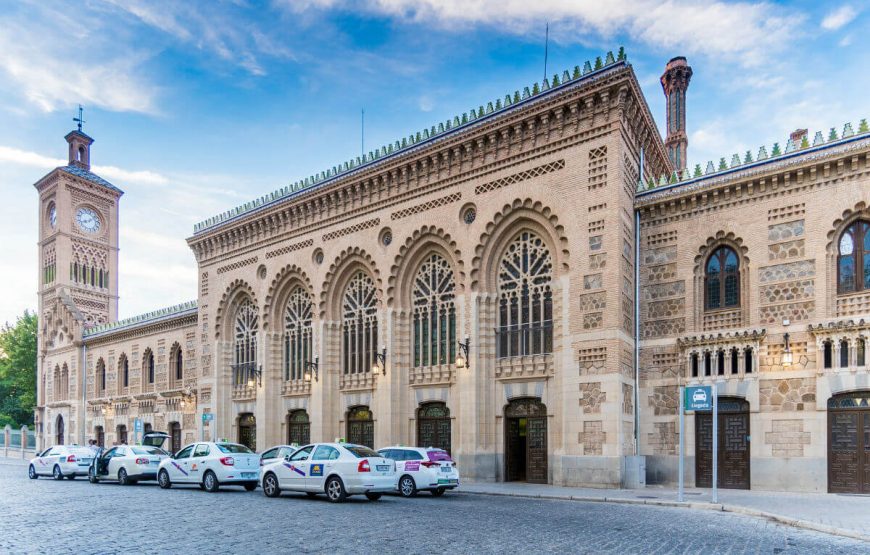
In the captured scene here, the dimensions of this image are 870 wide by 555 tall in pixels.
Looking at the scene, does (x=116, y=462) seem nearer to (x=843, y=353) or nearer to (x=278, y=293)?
(x=278, y=293)

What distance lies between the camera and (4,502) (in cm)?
1852

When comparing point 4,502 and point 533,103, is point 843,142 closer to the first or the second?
point 533,103

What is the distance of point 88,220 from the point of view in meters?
56.6

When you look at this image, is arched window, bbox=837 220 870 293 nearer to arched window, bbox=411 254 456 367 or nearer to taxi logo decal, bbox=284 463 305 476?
arched window, bbox=411 254 456 367

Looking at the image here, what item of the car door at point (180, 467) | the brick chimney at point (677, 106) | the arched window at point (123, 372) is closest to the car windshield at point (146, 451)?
the car door at point (180, 467)

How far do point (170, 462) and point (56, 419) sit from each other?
1376 inches

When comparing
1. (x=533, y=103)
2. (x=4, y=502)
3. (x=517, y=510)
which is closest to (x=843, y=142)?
(x=533, y=103)

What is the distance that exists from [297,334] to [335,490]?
15.8m

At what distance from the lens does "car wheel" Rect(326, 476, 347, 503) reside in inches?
701

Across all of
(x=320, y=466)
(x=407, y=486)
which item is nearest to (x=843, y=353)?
(x=407, y=486)

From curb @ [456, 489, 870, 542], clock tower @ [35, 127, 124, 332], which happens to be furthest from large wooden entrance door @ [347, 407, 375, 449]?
clock tower @ [35, 127, 124, 332]

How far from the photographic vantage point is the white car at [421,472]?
18953mm

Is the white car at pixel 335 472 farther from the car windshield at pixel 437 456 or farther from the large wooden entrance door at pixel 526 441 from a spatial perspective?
the large wooden entrance door at pixel 526 441

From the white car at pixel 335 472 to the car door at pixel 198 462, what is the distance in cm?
347
